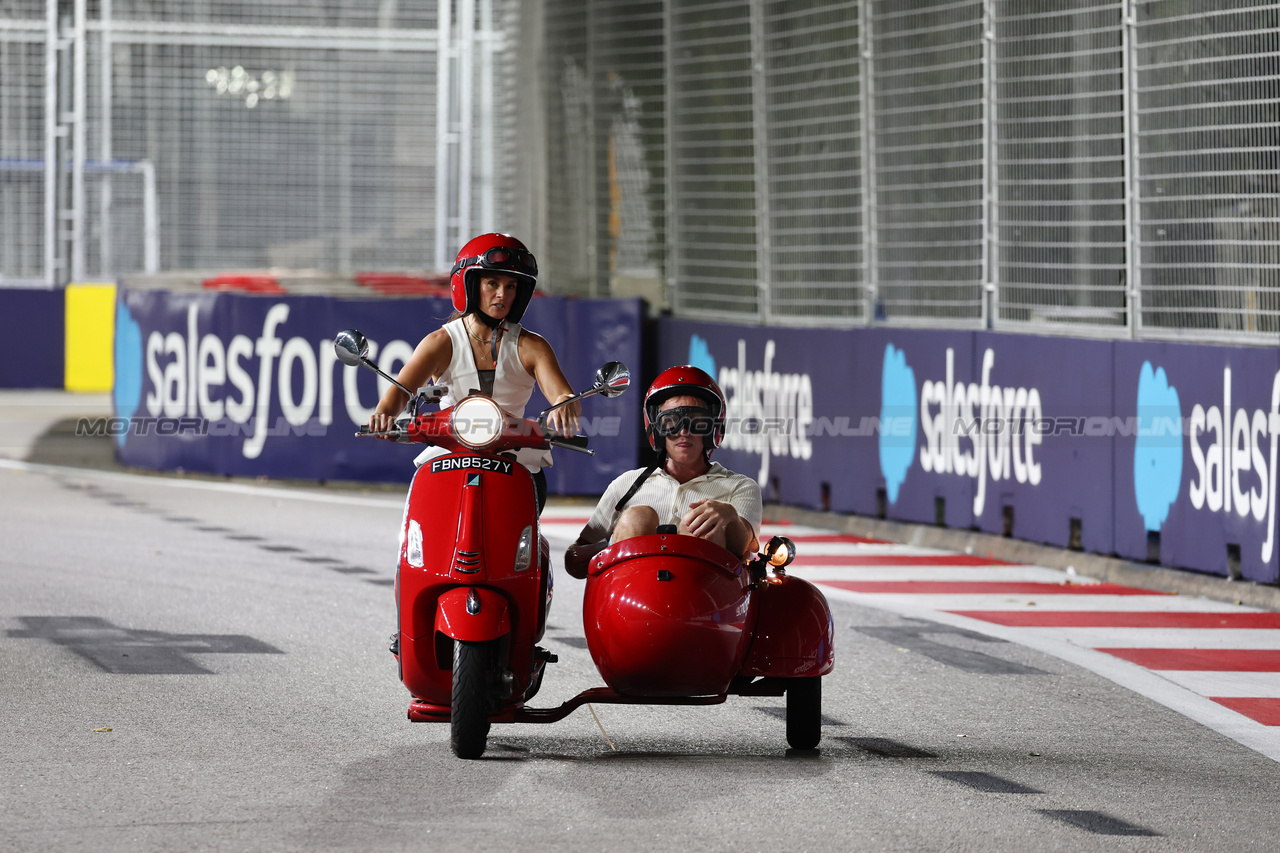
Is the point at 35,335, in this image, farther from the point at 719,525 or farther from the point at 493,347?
the point at 719,525

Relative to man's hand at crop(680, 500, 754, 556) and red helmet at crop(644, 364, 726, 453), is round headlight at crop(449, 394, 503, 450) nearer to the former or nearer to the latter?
red helmet at crop(644, 364, 726, 453)

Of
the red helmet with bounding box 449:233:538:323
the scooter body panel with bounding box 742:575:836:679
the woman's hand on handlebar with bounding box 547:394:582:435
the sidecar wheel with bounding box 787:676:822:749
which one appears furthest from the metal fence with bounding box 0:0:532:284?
the sidecar wheel with bounding box 787:676:822:749

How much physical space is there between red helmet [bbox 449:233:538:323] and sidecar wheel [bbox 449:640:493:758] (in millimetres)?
1174

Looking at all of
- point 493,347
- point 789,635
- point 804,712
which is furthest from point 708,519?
point 493,347

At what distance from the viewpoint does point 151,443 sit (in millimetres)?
16641

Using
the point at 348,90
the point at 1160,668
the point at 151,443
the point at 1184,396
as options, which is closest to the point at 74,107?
the point at 348,90

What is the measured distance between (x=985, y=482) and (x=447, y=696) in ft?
20.9

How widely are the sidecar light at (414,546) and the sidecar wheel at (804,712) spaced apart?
50.5 inches

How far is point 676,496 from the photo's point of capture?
21.7 ft

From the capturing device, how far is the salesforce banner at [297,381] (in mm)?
15320

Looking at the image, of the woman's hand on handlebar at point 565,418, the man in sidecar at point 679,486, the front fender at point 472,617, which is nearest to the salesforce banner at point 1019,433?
the man in sidecar at point 679,486

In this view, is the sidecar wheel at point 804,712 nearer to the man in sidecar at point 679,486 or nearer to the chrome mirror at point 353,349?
the man in sidecar at point 679,486

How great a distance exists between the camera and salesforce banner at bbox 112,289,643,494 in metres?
15.3

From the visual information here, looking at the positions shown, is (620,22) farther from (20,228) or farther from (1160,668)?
(20,228)
